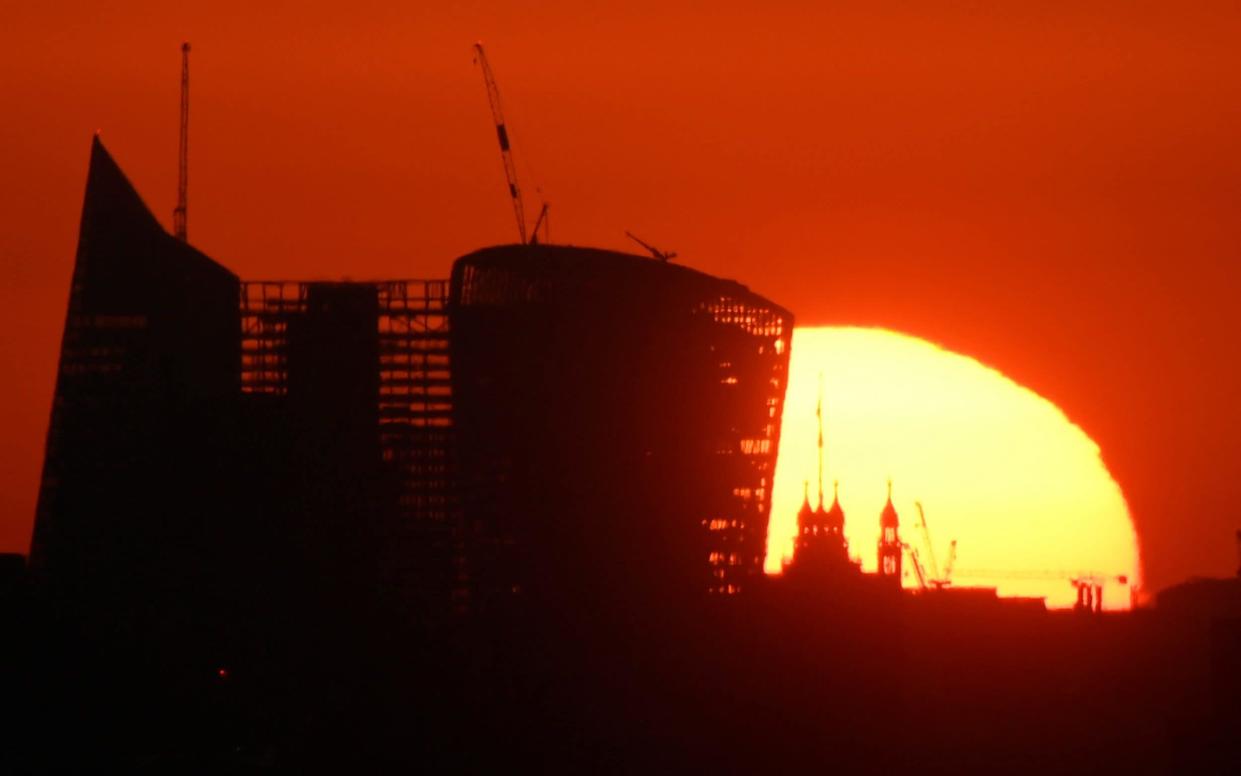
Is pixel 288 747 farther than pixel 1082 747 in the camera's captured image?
No

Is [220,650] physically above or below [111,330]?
below

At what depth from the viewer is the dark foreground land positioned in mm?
128750

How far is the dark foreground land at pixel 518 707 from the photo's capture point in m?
129

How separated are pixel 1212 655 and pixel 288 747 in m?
64.6

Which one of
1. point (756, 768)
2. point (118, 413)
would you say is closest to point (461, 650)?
point (118, 413)

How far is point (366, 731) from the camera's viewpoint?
137750 millimetres

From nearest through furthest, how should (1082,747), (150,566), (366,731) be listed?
(366,731), (1082,747), (150,566)

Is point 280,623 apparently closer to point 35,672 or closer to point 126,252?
point 126,252

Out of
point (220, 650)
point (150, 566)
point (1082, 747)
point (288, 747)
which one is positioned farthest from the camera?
point (150, 566)

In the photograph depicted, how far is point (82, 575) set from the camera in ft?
590

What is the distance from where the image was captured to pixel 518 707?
15600 centimetres

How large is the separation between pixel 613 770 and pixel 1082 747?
44053mm

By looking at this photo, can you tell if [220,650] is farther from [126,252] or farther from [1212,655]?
[1212,655]

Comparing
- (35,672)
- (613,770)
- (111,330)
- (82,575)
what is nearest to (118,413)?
(111,330)
